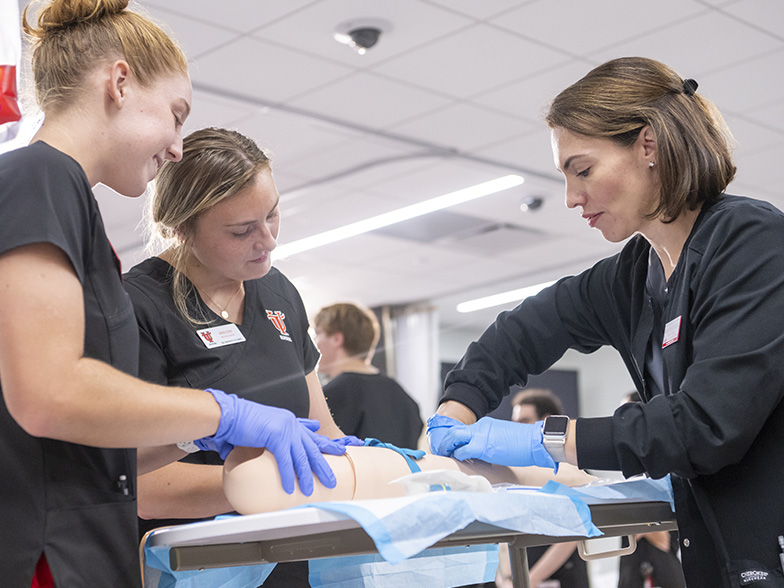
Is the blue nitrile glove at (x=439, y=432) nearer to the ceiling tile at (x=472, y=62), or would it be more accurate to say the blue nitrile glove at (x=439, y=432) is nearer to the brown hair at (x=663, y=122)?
the brown hair at (x=663, y=122)

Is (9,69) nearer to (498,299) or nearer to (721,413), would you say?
(721,413)

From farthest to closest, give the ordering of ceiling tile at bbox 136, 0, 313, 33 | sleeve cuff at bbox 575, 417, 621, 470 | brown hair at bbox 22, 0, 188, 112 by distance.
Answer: ceiling tile at bbox 136, 0, 313, 33
sleeve cuff at bbox 575, 417, 621, 470
brown hair at bbox 22, 0, 188, 112

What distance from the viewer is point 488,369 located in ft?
5.82

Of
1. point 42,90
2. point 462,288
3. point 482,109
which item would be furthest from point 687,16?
point 462,288

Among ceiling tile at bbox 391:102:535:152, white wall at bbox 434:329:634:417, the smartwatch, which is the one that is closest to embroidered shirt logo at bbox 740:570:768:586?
the smartwatch

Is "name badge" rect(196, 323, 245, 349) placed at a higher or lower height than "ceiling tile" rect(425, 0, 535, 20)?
lower

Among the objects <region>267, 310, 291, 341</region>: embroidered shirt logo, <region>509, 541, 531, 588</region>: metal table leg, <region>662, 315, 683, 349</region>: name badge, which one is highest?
<region>662, 315, 683, 349</region>: name badge

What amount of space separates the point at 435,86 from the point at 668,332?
2.69m

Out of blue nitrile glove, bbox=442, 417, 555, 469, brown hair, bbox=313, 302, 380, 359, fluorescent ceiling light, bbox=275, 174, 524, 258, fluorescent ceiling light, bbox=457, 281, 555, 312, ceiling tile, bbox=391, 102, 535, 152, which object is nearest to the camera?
blue nitrile glove, bbox=442, 417, 555, 469

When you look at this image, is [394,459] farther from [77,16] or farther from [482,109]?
[482,109]

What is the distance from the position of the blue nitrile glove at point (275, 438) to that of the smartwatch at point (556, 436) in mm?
345

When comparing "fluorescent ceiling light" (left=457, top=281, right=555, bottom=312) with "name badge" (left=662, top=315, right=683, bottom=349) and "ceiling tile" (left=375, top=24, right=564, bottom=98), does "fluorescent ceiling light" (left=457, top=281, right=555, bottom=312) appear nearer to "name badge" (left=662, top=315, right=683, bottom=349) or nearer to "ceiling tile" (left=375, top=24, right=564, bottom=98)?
"ceiling tile" (left=375, top=24, right=564, bottom=98)

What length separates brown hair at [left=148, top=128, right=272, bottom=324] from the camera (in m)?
1.55

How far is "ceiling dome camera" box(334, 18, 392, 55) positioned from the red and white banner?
2055mm
